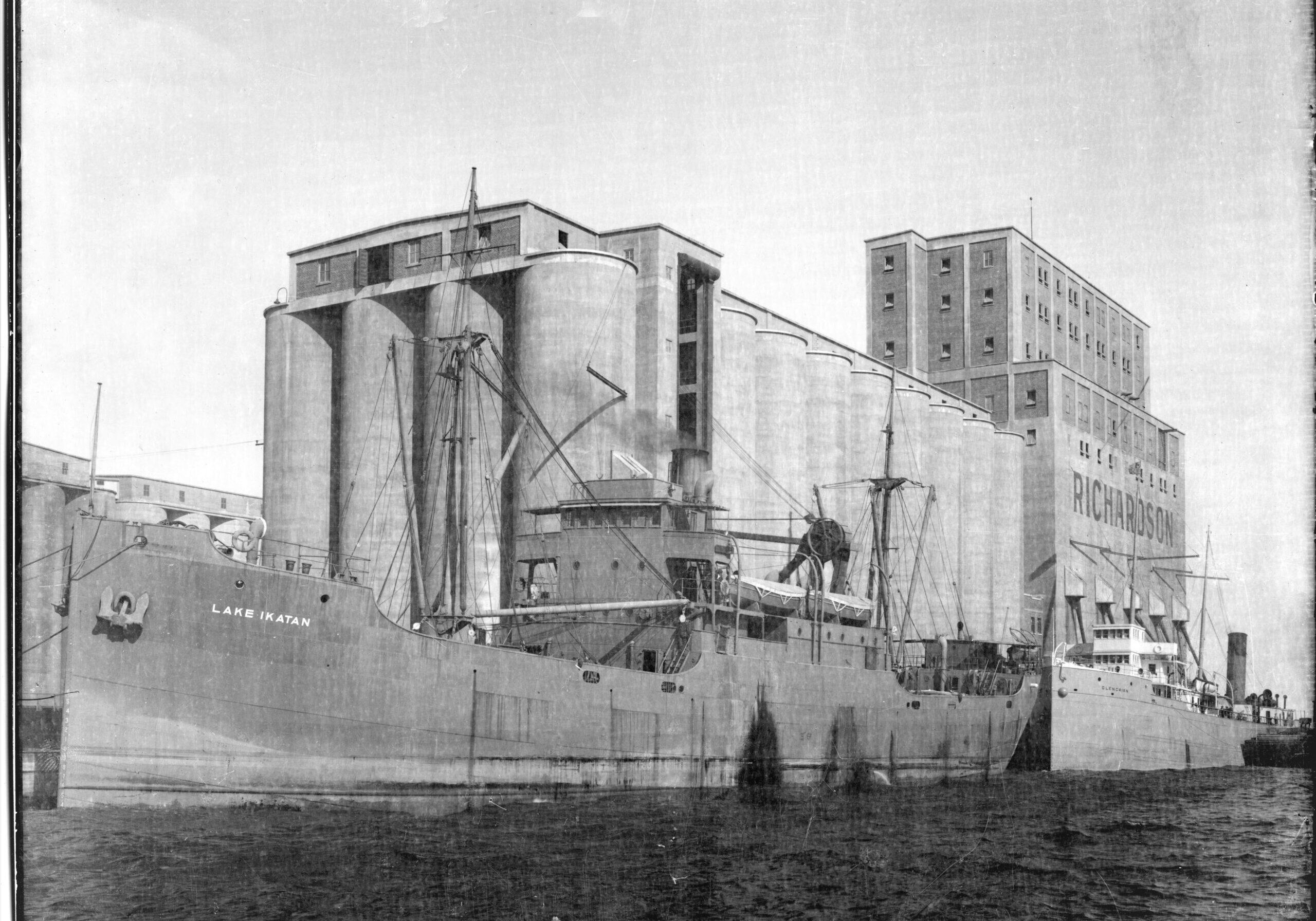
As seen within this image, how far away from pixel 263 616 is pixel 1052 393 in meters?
49.5

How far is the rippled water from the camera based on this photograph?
16250 millimetres

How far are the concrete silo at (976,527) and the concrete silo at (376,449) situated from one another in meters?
28.8

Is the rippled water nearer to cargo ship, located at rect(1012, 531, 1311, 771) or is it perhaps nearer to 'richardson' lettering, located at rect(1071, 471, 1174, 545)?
cargo ship, located at rect(1012, 531, 1311, 771)

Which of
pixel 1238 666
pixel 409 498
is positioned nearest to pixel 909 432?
pixel 1238 666

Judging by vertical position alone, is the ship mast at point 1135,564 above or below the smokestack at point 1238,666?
above

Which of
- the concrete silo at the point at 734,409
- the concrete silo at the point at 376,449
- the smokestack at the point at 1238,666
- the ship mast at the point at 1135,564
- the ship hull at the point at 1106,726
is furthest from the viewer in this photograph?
the smokestack at the point at 1238,666

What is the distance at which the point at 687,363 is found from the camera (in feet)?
147

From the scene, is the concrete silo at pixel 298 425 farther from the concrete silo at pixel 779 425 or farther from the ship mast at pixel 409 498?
the concrete silo at pixel 779 425

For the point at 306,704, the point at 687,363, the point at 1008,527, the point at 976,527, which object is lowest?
the point at 306,704

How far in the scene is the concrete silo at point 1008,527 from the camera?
2448 inches

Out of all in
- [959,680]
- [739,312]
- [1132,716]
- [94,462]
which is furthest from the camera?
[739,312]

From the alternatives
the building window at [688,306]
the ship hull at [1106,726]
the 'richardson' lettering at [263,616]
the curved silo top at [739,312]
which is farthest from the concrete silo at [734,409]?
the 'richardson' lettering at [263,616]

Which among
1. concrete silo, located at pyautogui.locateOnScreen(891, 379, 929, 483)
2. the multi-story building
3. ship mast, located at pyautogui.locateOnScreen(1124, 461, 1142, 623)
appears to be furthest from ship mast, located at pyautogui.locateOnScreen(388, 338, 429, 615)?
the multi-story building

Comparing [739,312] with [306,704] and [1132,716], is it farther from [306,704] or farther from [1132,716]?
[306,704]
